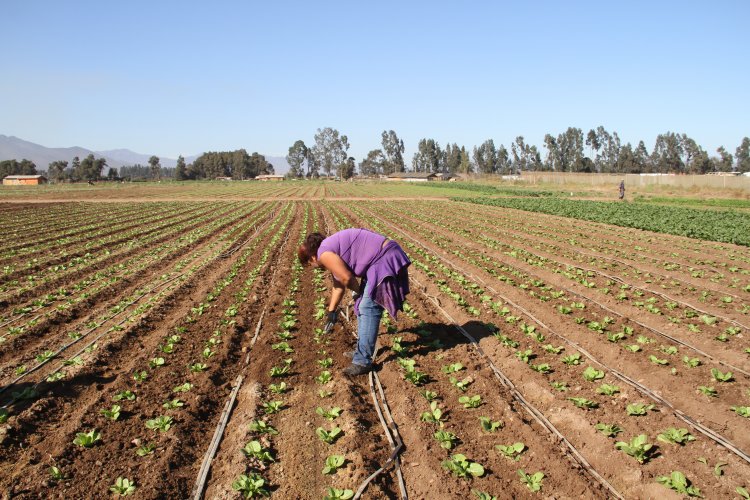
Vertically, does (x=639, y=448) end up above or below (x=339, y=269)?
below

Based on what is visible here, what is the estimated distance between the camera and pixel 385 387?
19.5 ft

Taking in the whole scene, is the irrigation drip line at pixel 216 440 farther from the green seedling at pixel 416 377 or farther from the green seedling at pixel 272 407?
the green seedling at pixel 416 377

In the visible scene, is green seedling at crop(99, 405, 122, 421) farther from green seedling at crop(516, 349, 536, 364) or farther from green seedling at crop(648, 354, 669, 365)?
green seedling at crop(648, 354, 669, 365)

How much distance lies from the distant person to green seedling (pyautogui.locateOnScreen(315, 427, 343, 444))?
1.45m

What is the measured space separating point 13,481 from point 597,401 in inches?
231

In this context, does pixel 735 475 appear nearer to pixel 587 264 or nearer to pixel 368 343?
pixel 368 343

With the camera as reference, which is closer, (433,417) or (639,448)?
(639,448)

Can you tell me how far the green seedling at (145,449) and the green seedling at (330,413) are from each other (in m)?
1.65

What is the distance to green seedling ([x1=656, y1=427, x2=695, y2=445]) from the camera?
454 centimetres

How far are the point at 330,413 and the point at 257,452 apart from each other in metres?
0.96

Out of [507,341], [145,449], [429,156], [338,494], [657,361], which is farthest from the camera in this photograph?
[429,156]

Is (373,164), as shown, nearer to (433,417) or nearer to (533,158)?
(533,158)

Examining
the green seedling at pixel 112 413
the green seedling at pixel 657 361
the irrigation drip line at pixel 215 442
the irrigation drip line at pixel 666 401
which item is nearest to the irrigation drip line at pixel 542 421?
the irrigation drip line at pixel 666 401

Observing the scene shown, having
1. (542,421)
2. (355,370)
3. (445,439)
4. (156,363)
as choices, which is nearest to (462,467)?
(445,439)
